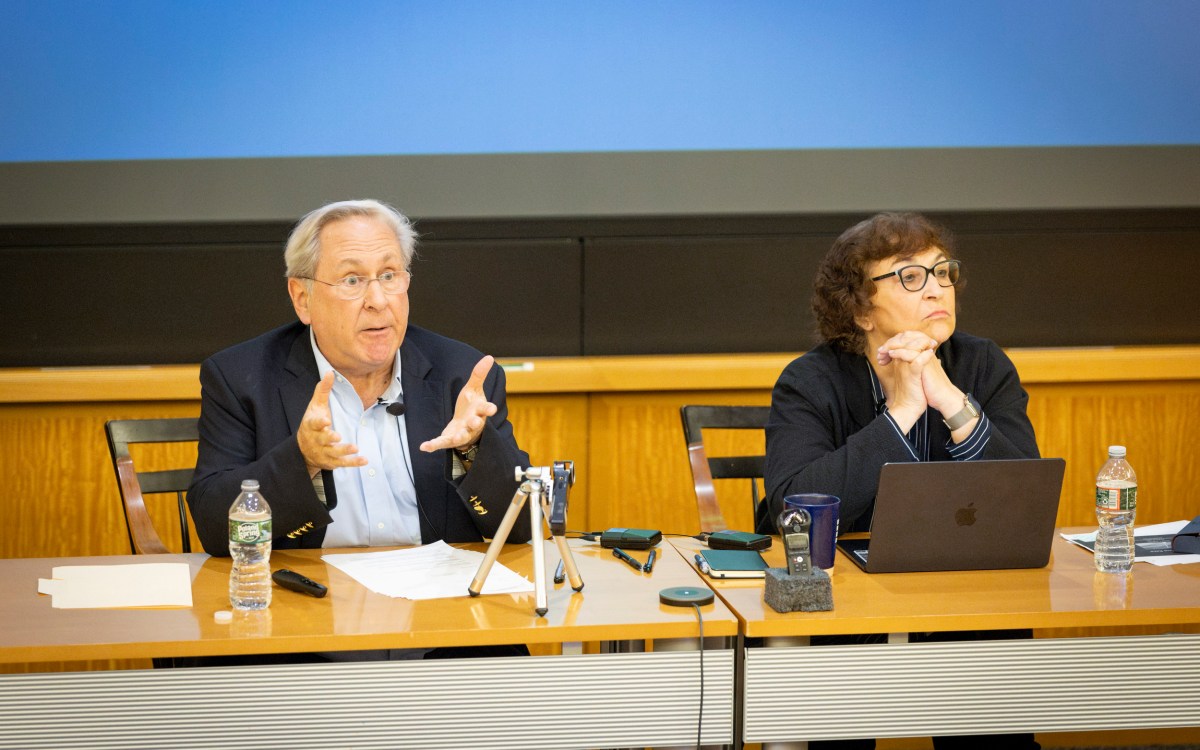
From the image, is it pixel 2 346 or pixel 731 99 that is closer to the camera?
pixel 2 346

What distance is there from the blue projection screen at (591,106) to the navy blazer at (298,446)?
1.18 meters

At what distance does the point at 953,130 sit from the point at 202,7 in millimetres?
2373

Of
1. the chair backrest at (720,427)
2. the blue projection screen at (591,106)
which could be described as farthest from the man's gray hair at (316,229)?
the blue projection screen at (591,106)

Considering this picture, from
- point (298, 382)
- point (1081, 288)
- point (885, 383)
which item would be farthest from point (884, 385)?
point (1081, 288)

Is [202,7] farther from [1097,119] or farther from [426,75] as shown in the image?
[1097,119]

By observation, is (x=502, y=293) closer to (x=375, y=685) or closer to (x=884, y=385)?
(x=884, y=385)

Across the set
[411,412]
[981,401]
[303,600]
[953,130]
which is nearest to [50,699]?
[303,600]

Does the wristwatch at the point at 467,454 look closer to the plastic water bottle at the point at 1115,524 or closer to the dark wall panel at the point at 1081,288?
the plastic water bottle at the point at 1115,524

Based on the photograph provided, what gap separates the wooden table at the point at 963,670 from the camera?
1.72m

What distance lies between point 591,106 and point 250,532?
215 cm

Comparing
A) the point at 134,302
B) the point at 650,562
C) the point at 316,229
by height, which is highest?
the point at 316,229

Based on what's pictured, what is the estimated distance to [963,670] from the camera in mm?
1751

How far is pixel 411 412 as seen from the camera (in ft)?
7.70

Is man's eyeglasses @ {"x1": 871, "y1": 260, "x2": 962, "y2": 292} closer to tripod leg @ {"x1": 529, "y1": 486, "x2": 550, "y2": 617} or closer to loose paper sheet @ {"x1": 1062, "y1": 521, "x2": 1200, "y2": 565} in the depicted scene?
loose paper sheet @ {"x1": 1062, "y1": 521, "x2": 1200, "y2": 565}
